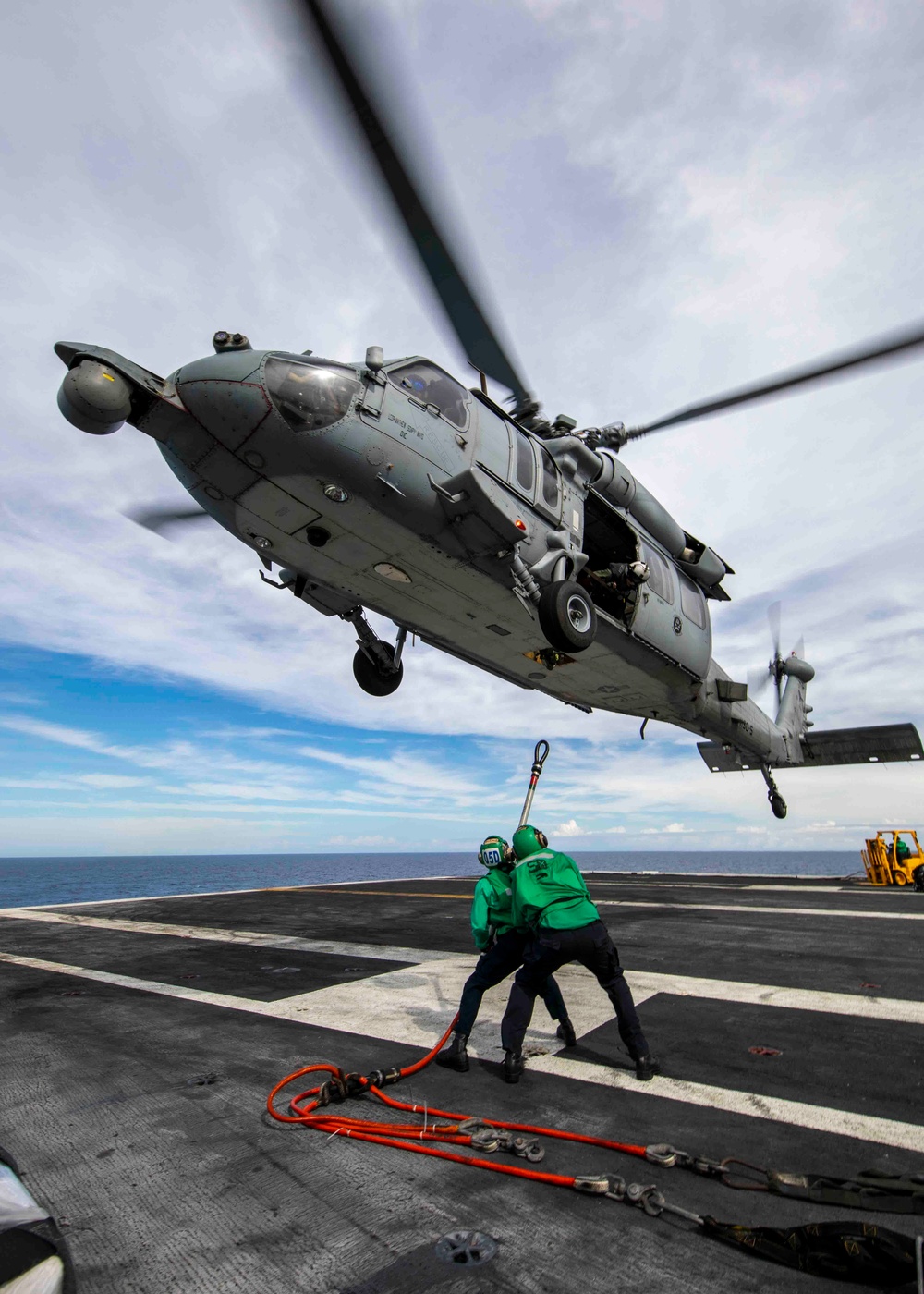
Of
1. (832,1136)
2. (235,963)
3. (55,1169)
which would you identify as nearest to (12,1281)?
(55,1169)

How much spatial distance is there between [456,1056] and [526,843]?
5.26 feet

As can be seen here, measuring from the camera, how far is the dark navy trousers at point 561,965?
182 inches

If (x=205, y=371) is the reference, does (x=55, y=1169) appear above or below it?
below

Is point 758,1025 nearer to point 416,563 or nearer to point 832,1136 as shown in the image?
point 832,1136

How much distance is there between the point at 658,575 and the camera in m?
12.7

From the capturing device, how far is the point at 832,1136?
12.0ft

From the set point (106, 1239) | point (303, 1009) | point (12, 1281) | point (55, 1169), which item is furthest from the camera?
point (303, 1009)

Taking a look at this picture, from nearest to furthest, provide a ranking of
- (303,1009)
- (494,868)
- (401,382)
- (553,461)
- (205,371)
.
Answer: (494,868) < (303,1009) < (205,371) < (401,382) < (553,461)

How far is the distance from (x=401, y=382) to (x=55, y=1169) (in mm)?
8473

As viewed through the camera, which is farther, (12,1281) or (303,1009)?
(303,1009)

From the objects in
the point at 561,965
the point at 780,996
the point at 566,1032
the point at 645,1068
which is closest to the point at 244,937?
the point at 566,1032

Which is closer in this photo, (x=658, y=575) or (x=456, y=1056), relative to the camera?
(x=456, y=1056)

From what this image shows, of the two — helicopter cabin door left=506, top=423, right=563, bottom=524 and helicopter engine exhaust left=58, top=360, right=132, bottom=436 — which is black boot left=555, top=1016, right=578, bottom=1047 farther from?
helicopter engine exhaust left=58, top=360, right=132, bottom=436

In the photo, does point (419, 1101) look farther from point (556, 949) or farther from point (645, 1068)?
point (645, 1068)
